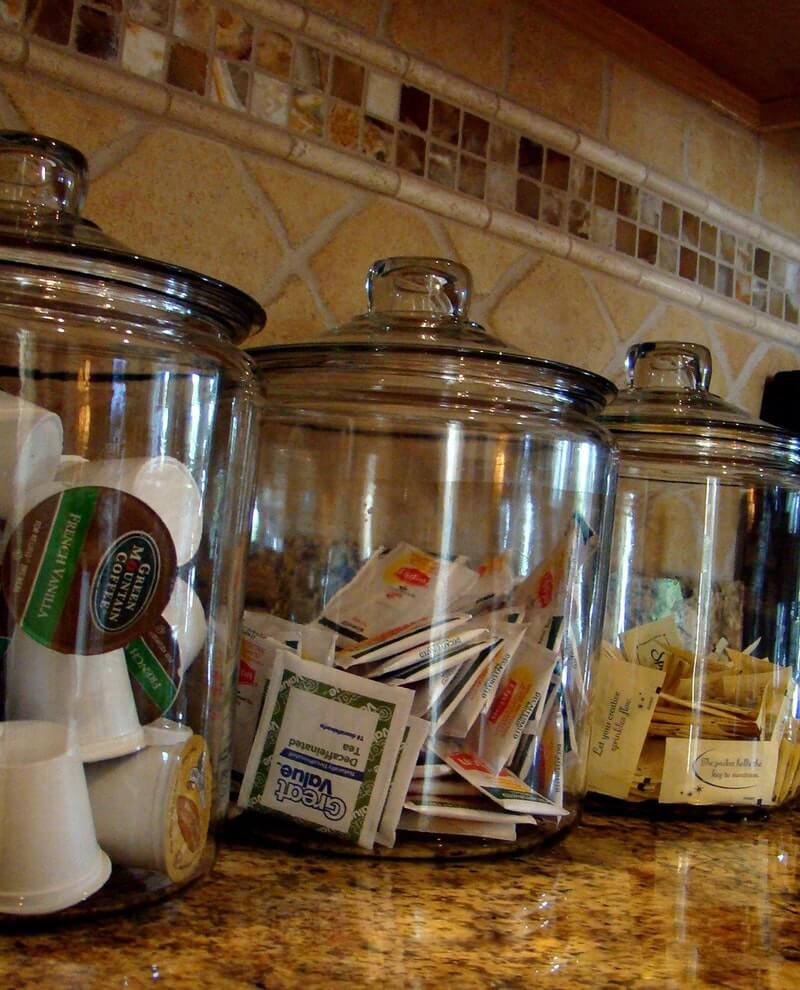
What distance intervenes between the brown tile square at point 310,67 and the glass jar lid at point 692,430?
372 millimetres

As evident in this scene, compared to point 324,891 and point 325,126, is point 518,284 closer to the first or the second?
point 325,126

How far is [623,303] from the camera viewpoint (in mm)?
1186

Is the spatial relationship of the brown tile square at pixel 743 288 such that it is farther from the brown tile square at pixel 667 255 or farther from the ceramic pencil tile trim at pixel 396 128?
the brown tile square at pixel 667 255

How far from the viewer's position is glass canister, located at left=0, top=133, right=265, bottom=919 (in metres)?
0.47

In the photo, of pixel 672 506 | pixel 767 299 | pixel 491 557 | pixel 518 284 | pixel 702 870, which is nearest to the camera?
pixel 702 870

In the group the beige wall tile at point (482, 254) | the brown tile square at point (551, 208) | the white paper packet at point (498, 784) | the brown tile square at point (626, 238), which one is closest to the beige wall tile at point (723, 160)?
the brown tile square at point (626, 238)

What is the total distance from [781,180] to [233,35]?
2.76 ft

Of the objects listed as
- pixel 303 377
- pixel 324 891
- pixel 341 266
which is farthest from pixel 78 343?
pixel 341 266

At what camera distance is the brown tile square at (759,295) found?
4.46 ft

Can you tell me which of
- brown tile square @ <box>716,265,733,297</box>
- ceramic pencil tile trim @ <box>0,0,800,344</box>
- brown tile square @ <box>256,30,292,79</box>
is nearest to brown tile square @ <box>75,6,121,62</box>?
ceramic pencil tile trim @ <box>0,0,800,344</box>

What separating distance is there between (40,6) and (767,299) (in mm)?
973

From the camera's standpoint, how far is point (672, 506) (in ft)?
2.82

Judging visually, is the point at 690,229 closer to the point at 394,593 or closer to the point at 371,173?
the point at 371,173

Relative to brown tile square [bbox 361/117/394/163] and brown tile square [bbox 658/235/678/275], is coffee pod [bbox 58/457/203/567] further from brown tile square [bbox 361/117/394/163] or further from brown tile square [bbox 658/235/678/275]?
brown tile square [bbox 658/235/678/275]
